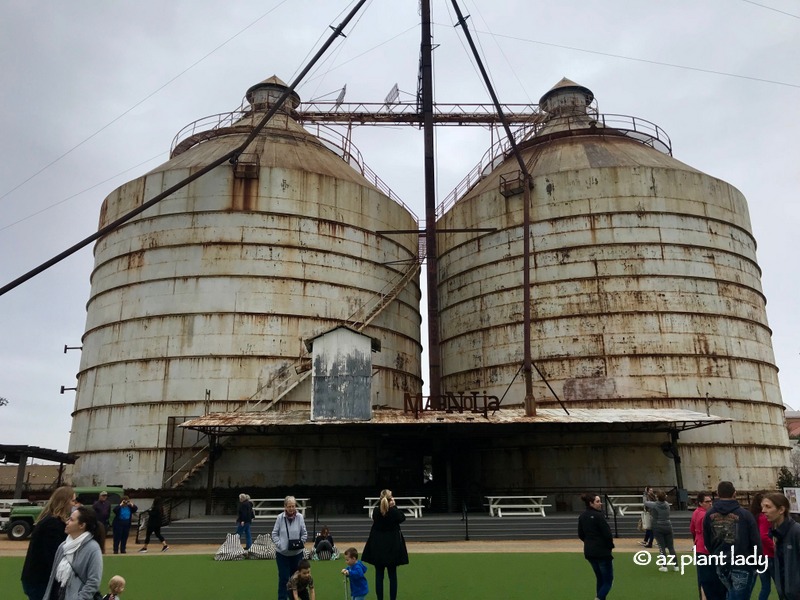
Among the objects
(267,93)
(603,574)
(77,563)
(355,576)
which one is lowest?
(603,574)

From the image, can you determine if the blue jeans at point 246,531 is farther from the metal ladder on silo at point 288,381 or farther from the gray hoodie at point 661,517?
the gray hoodie at point 661,517

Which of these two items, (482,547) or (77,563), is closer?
(77,563)

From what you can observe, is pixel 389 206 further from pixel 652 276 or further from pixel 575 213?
pixel 652 276

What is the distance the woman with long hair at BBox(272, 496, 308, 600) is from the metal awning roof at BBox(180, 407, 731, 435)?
1172 centimetres

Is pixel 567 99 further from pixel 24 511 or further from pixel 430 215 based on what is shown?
pixel 24 511

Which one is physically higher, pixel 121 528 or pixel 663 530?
pixel 663 530

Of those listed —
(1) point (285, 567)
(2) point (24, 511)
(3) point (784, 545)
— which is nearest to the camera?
(3) point (784, 545)

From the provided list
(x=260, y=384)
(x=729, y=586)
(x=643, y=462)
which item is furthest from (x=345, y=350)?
(x=729, y=586)

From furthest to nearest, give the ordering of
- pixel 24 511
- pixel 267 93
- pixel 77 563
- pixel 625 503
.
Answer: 1. pixel 267 93
2. pixel 625 503
3. pixel 24 511
4. pixel 77 563

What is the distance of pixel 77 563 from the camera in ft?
16.1

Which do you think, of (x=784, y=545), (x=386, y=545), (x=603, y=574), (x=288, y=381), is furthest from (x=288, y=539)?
(x=288, y=381)

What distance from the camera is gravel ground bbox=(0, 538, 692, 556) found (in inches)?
571

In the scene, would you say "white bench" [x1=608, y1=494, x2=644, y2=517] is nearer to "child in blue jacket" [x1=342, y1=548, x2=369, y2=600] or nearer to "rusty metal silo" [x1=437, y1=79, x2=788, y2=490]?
"rusty metal silo" [x1=437, y1=79, x2=788, y2=490]

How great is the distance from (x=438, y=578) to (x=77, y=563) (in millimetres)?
6863
